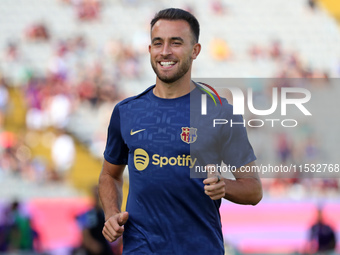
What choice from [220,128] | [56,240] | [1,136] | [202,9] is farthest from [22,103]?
[220,128]

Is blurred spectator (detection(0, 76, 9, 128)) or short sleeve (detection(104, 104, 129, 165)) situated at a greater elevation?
blurred spectator (detection(0, 76, 9, 128))

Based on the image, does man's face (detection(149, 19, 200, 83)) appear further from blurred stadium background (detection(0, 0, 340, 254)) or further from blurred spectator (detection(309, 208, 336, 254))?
blurred spectator (detection(309, 208, 336, 254))

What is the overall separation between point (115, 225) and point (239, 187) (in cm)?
60

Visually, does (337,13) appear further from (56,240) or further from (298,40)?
(56,240)

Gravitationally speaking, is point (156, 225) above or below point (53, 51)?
below

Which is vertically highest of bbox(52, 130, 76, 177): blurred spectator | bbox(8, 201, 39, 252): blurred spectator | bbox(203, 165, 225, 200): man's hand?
bbox(52, 130, 76, 177): blurred spectator

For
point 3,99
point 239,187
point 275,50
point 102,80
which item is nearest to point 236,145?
point 239,187

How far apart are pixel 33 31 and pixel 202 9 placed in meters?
4.58

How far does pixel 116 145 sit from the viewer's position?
122 inches

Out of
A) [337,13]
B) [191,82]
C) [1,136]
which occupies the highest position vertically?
[337,13]

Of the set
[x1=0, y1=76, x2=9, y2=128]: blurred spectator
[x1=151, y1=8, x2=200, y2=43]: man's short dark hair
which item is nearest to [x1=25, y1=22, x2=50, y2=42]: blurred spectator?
[x1=0, y1=76, x2=9, y2=128]: blurred spectator

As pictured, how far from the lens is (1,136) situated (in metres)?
12.0

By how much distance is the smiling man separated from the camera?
280cm

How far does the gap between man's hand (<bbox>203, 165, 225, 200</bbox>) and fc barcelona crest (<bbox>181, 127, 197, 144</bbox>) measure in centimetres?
34
